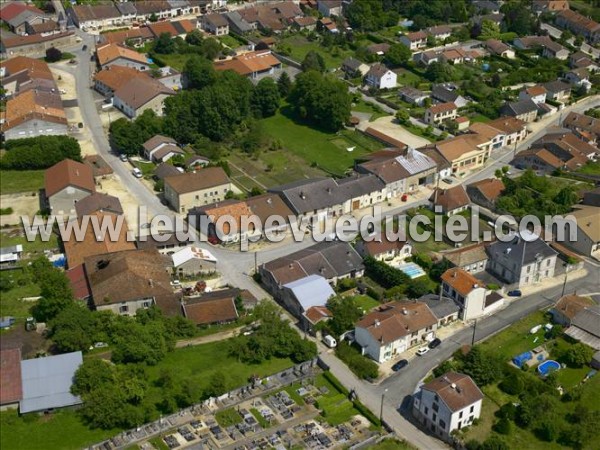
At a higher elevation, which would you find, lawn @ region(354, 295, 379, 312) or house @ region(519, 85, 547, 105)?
house @ region(519, 85, 547, 105)

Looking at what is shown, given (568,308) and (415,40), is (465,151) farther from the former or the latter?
(415,40)

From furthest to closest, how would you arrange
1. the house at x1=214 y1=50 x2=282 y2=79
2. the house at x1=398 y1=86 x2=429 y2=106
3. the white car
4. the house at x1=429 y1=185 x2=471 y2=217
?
the house at x1=214 y1=50 x2=282 y2=79
the house at x1=398 y1=86 x2=429 y2=106
the house at x1=429 y1=185 x2=471 y2=217
the white car

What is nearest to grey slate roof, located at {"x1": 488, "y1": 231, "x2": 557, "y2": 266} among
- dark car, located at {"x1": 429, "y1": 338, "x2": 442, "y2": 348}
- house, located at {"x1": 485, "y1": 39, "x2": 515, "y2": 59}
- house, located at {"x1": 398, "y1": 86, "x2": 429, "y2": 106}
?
dark car, located at {"x1": 429, "y1": 338, "x2": 442, "y2": 348}

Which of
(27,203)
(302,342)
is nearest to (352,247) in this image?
(302,342)

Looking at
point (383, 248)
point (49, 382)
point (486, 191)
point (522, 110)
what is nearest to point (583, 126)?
point (522, 110)

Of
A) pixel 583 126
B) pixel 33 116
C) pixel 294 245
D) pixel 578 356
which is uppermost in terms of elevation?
pixel 33 116

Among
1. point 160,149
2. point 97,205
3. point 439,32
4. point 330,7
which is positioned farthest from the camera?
point 330,7

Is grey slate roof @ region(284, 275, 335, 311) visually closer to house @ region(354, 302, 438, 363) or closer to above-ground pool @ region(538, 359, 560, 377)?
house @ region(354, 302, 438, 363)
